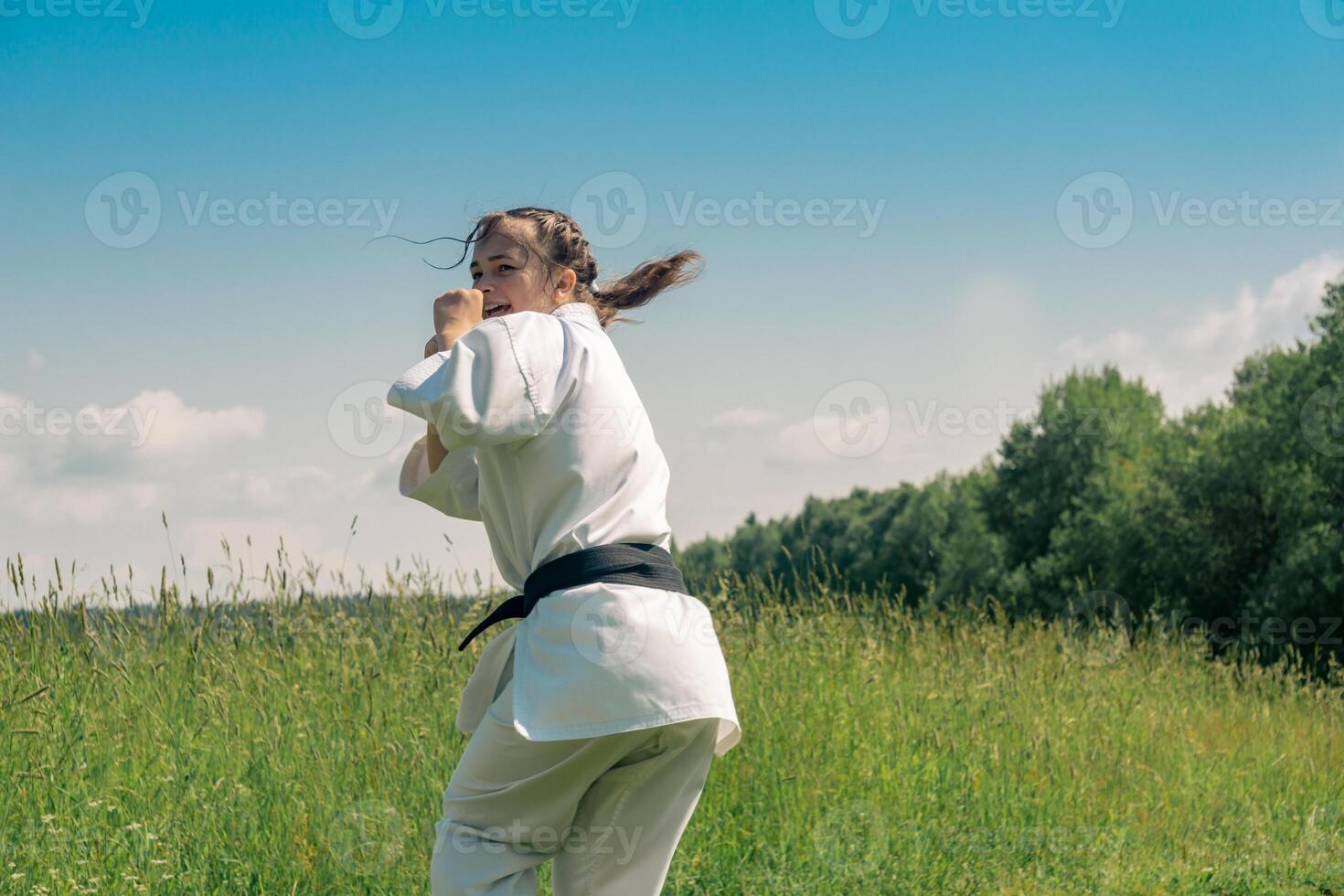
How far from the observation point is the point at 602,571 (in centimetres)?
263

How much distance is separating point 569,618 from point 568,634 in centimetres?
4

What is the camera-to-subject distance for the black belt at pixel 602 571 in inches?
104

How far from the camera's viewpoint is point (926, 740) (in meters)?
5.73

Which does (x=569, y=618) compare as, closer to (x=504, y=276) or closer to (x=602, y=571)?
(x=602, y=571)

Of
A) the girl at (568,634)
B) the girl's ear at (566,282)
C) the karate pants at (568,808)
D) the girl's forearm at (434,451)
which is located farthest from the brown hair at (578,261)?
the karate pants at (568,808)

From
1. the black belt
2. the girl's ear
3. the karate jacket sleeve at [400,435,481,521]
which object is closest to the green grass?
the karate jacket sleeve at [400,435,481,521]

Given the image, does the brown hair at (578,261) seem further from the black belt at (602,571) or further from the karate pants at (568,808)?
the karate pants at (568,808)

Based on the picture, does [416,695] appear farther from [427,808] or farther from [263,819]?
[263,819]

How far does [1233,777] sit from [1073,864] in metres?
2.22

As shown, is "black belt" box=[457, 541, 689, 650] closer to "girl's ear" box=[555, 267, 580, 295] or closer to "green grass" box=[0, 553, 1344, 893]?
"girl's ear" box=[555, 267, 580, 295]

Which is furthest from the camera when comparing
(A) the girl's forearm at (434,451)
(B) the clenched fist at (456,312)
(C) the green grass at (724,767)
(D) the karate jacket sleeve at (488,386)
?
(C) the green grass at (724,767)

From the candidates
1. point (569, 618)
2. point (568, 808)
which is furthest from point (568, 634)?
point (568, 808)

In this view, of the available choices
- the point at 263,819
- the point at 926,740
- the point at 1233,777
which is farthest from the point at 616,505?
the point at 1233,777

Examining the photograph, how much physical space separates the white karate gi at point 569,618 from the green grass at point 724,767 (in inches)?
67.8
